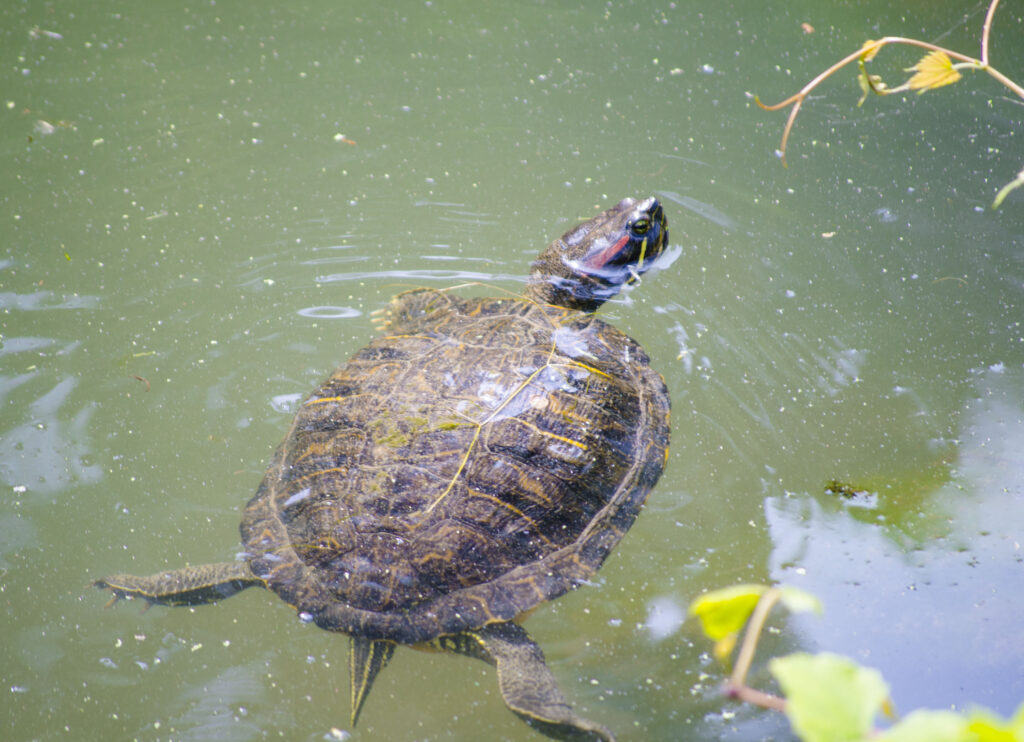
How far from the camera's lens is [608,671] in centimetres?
209

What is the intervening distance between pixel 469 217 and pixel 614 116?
1.40 meters

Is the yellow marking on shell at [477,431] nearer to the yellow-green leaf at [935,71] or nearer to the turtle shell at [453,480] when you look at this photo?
the turtle shell at [453,480]

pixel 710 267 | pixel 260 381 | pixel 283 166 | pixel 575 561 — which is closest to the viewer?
pixel 575 561

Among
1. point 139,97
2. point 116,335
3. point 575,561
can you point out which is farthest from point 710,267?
point 139,97

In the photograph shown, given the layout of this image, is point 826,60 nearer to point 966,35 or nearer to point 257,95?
point 966,35

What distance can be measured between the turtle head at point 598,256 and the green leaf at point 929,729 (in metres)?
2.64

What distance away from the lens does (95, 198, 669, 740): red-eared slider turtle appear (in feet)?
6.07

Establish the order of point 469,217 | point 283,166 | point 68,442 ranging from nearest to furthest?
point 68,442, point 469,217, point 283,166

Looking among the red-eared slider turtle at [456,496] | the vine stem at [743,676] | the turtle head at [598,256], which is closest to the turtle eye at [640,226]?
the turtle head at [598,256]

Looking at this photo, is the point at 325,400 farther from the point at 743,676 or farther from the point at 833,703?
the point at 833,703

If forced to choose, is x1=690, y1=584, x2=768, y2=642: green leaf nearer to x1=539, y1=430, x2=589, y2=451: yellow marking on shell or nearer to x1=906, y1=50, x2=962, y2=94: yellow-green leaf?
x1=906, y1=50, x2=962, y2=94: yellow-green leaf

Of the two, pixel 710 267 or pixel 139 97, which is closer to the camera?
pixel 710 267

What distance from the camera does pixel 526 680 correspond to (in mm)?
1869

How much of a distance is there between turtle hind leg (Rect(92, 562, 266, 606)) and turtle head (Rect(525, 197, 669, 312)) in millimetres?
1773
